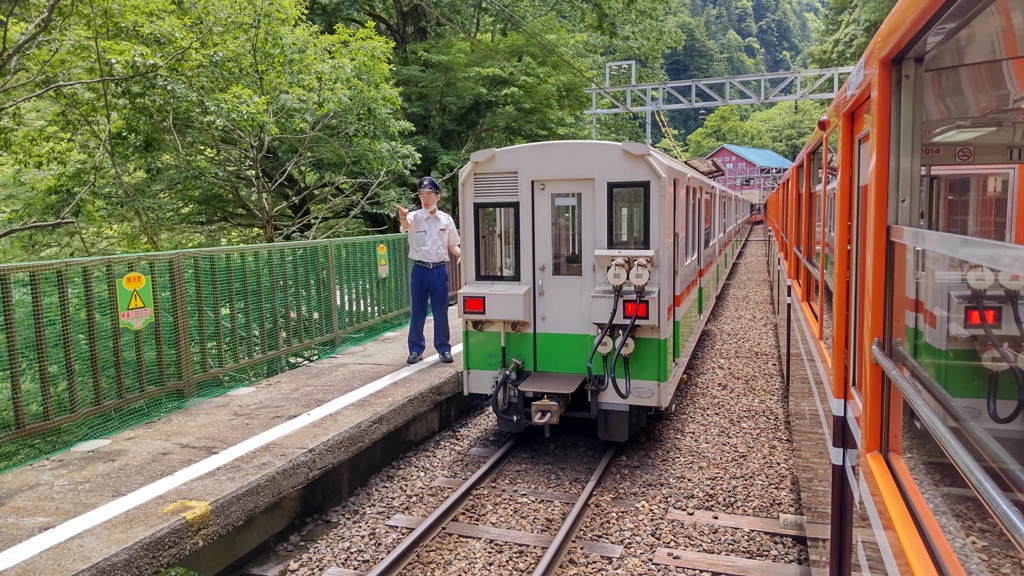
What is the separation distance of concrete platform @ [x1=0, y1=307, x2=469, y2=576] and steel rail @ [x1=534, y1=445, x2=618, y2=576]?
1710mm

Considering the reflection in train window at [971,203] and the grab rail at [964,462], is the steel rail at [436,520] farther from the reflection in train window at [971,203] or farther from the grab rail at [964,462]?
the reflection in train window at [971,203]

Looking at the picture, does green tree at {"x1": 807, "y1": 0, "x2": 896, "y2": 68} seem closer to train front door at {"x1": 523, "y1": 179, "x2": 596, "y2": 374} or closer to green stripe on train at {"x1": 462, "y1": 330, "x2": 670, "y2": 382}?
train front door at {"x1": 523, "y1": 179, "x2": 596, "y2": 374}

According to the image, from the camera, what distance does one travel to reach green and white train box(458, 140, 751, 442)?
5.82 meters

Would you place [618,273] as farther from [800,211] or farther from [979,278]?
[979,278]

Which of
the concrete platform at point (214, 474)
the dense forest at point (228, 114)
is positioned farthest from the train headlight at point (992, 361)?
the dense forest at point (228, 114)

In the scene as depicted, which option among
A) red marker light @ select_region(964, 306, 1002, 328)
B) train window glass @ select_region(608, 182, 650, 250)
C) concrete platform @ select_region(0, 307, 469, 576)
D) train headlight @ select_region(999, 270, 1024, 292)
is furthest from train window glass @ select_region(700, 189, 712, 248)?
train headlight @ select_region(999, 270, 1024, 292)

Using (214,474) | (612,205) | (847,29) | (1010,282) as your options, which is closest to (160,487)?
(214,474)

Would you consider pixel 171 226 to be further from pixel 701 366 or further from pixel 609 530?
pixel 609 530

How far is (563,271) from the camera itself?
20.3 feet

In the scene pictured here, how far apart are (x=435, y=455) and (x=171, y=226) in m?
6.63

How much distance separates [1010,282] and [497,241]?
200 inches

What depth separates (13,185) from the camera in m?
9.23

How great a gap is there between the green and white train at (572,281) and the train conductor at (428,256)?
1.04 m

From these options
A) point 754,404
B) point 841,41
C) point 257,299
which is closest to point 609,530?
point 754,404
